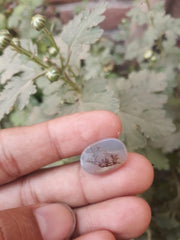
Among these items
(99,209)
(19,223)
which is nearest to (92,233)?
(99,209)

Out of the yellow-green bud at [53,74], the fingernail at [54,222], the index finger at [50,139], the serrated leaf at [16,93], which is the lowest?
the fingernail at [54,222]

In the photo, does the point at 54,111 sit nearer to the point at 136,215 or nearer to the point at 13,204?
Answer: the point at 13,204

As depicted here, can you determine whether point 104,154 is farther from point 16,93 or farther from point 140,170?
point 16,93

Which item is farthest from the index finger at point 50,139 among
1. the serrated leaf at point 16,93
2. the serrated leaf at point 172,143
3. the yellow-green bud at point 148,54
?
the yellow-green bud at point 148,54

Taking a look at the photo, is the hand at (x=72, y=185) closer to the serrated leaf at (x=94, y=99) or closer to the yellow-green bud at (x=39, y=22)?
the serrated leaf at (x=94, y=99)

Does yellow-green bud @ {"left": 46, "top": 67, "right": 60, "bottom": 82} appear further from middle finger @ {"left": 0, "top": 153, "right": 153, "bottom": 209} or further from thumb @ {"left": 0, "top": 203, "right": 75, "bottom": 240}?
thumb @ {"left": 0, "top": 203, "right": 75, "bottom": 240}

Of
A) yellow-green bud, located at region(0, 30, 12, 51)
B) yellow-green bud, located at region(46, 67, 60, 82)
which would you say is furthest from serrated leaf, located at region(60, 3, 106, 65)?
yellow-green bud, located at region(0, 30, 12, 51)

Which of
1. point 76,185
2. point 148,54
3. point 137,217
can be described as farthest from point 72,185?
point 148,54
